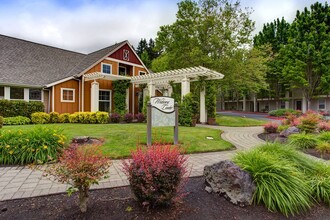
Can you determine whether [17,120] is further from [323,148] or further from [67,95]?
[323,148]

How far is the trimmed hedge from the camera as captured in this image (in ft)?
37.9

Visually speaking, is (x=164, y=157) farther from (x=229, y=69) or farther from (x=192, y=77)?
(x=229, y=69)

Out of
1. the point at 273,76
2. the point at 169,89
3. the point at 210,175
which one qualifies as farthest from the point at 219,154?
the point at 273,76

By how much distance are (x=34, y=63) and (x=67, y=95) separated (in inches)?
153

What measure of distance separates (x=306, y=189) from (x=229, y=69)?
14680mm

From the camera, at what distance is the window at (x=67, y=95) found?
46.5ft

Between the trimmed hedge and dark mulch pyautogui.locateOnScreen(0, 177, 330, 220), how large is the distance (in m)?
11.5

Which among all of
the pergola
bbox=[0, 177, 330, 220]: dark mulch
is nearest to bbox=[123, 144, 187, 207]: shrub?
bbox=[0, 177, 330, 220]: dark mulch

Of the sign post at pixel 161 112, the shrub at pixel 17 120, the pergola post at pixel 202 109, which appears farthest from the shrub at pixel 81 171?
the pergola post at pixel 202 109

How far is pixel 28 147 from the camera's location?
4.70m

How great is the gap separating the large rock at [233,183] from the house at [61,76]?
1230 cm

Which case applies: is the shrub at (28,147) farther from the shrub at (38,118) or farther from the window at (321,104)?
the window at (321,104)

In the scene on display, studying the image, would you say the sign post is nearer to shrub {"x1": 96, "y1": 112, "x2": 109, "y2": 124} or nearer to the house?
shrub {"x1": 96, "y1": 112, "x2": 109, "y2": 124}

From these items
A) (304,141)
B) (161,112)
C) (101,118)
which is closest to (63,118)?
(101,118)
